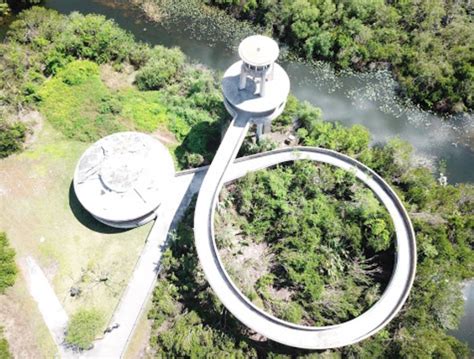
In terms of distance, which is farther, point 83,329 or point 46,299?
point 46,299

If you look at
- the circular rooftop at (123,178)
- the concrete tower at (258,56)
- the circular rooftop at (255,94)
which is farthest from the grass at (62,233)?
the concrete tower at (258,56)

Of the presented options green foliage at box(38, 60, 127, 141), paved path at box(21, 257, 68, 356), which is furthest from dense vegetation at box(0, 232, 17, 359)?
green foliage at box(38, 60, 127, 141)

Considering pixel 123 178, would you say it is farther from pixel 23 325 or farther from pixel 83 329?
pixel 23 325

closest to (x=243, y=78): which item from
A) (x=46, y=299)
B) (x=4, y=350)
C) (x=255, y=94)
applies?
(x=255, y=94)

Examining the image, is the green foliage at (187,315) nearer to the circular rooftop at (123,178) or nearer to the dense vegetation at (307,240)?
the dense vegetation at (307,240)

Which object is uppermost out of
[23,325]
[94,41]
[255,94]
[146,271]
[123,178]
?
[255,94]

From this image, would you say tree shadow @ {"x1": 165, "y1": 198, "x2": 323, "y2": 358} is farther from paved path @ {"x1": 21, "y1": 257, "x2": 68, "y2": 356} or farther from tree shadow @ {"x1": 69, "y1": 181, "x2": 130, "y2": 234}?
paved path @ {"x1": 21, "y1": 257, "x2": 68, "y2": 356}

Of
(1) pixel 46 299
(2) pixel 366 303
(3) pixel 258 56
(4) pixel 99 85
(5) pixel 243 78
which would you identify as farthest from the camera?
(4) pixel 99 85
